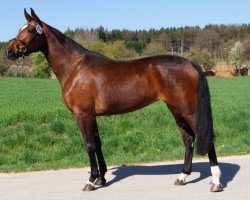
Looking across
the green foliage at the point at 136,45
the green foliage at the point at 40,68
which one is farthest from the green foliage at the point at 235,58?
the green foliage at the point at 40,68

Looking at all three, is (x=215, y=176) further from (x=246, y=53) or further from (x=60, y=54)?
(x=246, y=53)

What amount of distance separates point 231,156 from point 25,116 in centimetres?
740

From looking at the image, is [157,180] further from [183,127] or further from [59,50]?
[59,50]

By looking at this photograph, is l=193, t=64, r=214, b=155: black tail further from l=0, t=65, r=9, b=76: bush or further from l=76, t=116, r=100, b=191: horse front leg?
l=0, t=65, r=9, b=76: bush

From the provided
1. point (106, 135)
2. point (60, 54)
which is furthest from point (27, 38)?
point (106, 135)

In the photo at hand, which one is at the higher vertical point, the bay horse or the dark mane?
the dark mane

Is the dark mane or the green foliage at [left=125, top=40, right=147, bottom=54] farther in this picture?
the green foliage at [left=125, top=40, right=147, bottom=54]

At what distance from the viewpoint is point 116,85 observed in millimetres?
6371

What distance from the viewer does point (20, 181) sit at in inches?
277

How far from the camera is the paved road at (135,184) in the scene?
6.00 m

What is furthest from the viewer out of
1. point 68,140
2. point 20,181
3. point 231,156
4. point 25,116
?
point 25,116

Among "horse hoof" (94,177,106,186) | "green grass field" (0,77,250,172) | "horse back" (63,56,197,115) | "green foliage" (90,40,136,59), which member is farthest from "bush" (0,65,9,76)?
"horse back" (63,56,197,115)

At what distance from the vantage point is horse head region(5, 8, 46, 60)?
21.1ft

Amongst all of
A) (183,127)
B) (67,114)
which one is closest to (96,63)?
(183,127)
